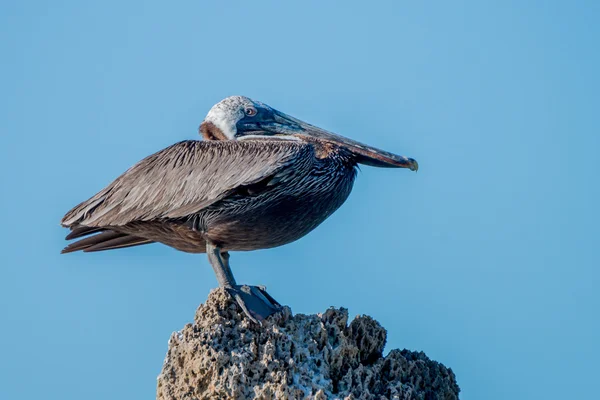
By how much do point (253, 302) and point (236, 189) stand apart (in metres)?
0.91

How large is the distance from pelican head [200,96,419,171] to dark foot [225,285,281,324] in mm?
1456

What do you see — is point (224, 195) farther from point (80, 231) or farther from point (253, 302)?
point (80, 231)

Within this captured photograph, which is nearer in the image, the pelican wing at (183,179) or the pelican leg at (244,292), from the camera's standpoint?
the pelican leg at (244,292)

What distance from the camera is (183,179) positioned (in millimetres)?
8125

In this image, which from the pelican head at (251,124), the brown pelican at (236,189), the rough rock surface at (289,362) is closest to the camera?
the rough rock surface at (289,362)

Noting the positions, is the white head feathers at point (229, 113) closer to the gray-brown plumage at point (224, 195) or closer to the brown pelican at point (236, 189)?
the brown pelican at point (236, 189)

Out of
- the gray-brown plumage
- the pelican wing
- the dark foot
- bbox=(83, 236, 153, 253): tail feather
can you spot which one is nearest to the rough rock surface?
the dark foot

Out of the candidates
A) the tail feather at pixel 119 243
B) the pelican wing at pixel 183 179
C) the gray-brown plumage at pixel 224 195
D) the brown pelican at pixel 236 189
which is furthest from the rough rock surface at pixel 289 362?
the tail feather at pixel 119 243

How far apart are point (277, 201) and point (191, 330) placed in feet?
3.91

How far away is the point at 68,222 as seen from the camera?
8.45 m

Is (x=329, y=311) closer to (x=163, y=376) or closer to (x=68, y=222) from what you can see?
(x=163, y=376)

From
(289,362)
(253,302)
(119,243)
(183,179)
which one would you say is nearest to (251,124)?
(183,179)

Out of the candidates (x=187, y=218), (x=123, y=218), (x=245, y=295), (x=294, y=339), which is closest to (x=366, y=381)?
(x=294, y=339)

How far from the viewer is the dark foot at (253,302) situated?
A: 283 inches
